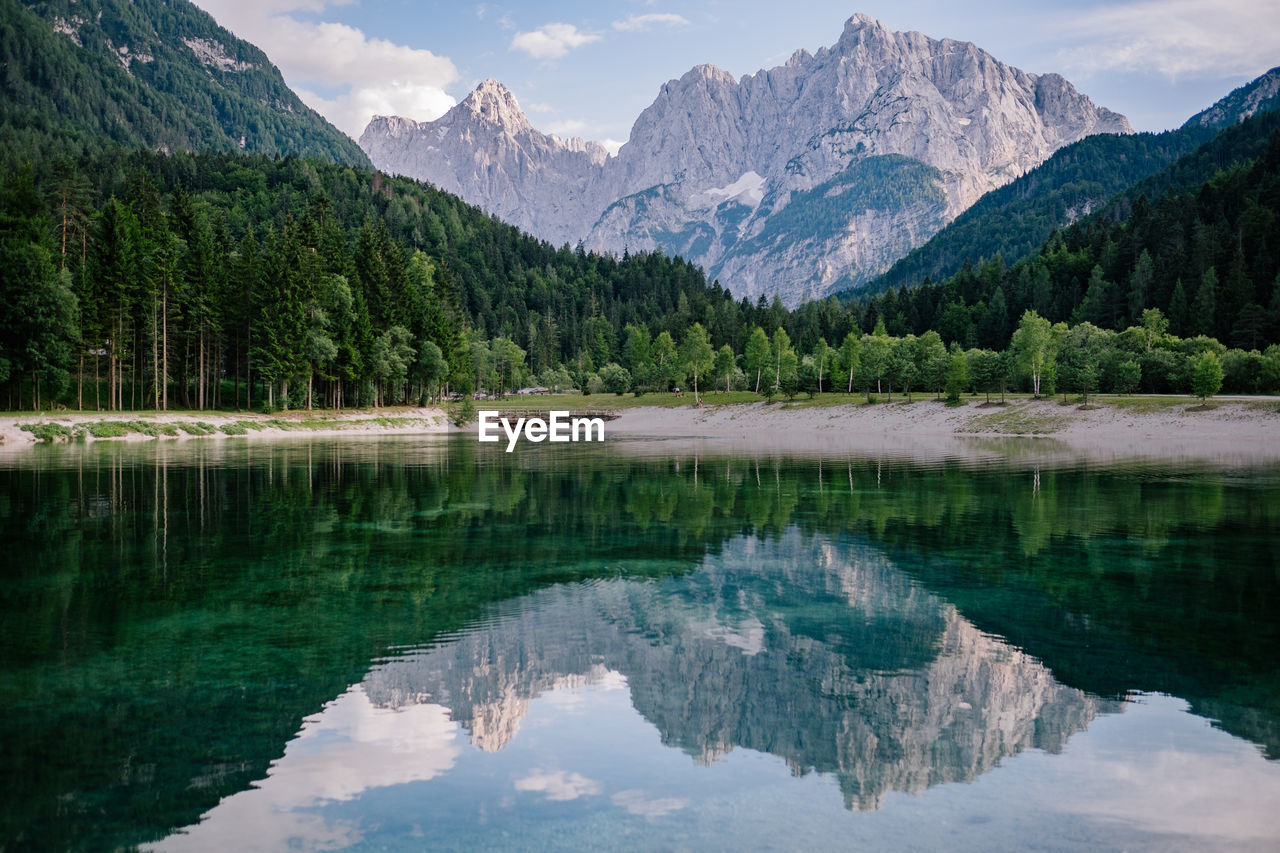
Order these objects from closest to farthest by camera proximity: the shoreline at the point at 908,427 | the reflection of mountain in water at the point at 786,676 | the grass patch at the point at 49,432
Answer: the reflection of mountain in water at the point at 786,676, the grass patch at the point at 49,432, the shoreline at the point at 908,427

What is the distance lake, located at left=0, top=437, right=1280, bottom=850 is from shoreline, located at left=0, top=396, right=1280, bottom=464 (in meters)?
40.4

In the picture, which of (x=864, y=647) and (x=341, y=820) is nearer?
(x=341, y=820)

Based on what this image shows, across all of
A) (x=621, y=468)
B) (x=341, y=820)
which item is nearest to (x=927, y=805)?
(x=341, y=820)

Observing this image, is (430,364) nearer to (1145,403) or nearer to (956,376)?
(956,376)

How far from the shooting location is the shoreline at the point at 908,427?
60.5 meters

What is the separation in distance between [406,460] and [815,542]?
34.5 m

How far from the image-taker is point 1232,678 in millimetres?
10461

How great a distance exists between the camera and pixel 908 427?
3615 inches

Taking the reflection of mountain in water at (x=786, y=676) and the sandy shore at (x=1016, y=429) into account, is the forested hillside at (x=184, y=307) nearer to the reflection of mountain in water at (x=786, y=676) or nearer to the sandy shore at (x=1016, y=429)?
the sandy shore at (x=1016, y=429)

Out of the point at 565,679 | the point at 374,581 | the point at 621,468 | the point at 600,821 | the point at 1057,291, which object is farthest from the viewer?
the point at 1057,291

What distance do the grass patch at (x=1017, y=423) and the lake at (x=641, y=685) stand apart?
61811 millimetres

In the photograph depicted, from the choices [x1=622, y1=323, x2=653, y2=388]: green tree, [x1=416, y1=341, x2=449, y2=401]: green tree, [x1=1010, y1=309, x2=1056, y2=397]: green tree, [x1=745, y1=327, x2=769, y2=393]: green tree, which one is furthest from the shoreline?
[x1=622, y1=323, x2=653, y2=388]: green tree

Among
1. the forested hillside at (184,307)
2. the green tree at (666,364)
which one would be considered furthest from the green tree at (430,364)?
A: the green tree at (666,364)

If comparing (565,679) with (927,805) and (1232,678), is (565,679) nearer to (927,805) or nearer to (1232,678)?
(927,805)
